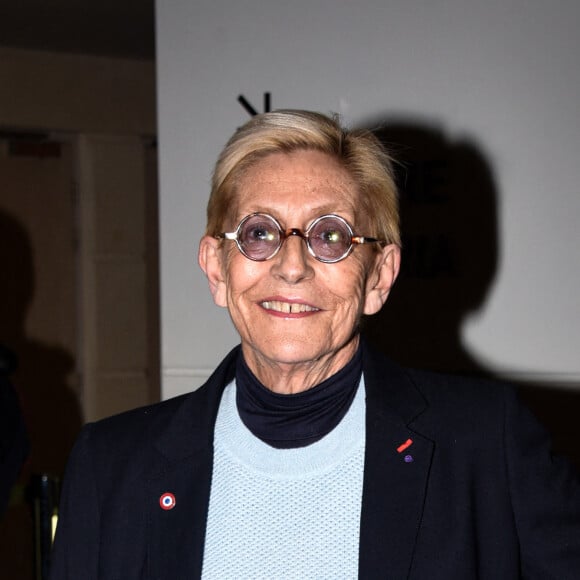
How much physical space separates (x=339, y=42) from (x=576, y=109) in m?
1.01

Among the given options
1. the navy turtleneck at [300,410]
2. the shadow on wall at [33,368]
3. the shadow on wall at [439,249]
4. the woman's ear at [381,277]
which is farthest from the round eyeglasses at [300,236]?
the shadow on wall at [33,368]

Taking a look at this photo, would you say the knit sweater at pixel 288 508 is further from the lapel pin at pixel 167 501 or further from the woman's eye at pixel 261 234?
the woman's eye at pixel 261 234

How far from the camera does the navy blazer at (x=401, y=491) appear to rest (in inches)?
59.0

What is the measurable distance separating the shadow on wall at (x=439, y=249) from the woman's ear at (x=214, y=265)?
83.6 inches

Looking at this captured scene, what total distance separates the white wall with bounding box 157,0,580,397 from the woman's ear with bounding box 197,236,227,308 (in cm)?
220

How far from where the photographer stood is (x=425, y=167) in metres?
3.90

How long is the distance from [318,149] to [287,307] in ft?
0.91

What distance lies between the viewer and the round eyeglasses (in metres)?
1.59

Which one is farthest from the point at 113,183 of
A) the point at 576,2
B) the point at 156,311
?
the point at 576,2

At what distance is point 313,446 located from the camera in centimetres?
164

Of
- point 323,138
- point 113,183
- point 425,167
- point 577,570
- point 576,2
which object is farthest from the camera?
point 113,183

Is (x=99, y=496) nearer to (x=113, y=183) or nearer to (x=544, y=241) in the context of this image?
(x=544, y=241)

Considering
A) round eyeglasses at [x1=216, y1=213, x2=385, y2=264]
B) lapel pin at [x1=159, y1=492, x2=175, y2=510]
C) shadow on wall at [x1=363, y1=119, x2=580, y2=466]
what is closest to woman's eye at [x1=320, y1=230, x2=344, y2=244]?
round eyeglasses at [x1=216, y1=213, x2=385, y2=264]

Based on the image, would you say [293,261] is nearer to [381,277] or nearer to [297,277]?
[297,277]
